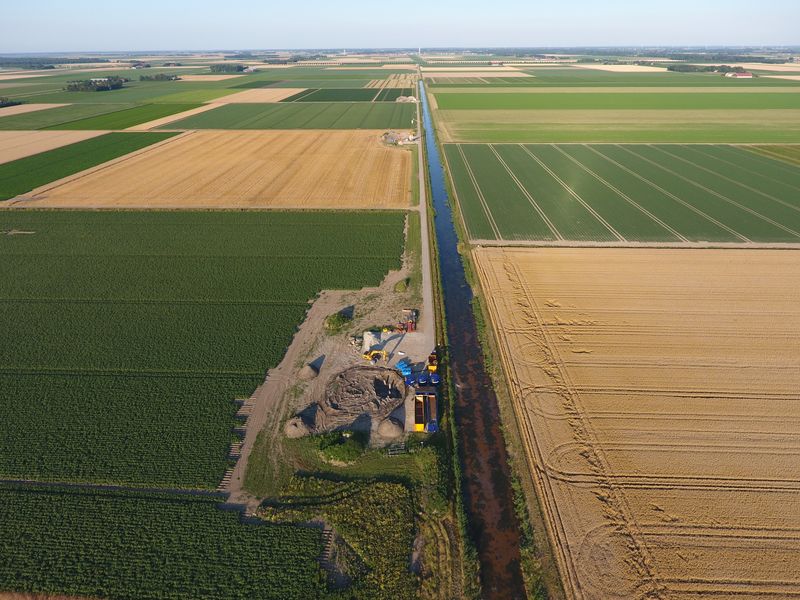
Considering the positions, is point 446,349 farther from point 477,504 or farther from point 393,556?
point 393,556

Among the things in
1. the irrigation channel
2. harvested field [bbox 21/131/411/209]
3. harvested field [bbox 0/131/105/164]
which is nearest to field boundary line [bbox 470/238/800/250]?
the irrigation channel

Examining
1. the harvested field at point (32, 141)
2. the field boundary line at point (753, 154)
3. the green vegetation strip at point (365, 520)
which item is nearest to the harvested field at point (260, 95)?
the harvested field at point (32, 141)

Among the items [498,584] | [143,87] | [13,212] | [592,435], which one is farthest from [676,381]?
[143,87]

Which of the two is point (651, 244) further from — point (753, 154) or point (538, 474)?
point (753, 154)

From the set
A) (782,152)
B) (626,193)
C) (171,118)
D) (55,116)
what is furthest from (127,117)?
(782,152)

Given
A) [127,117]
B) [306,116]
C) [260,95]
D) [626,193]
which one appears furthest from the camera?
[260,95]

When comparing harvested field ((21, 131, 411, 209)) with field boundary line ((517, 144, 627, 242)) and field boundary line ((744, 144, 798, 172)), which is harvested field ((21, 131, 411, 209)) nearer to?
field boundary line ((517, 144, 627, 242))
